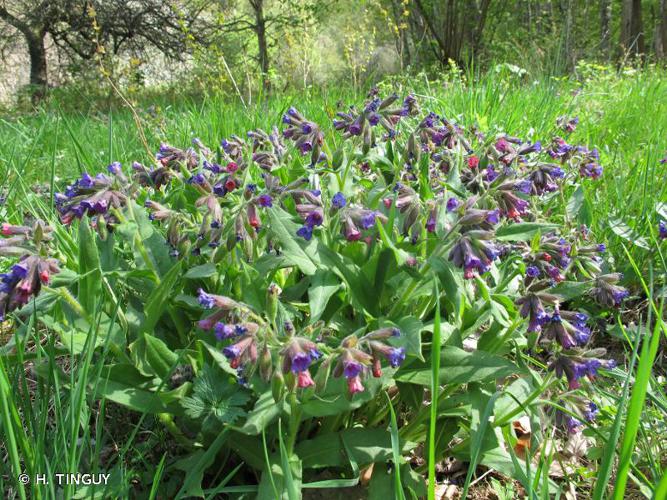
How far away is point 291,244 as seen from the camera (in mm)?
1729

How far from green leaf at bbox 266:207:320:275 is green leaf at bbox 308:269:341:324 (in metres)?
0.04

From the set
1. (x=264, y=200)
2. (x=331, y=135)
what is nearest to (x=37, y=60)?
(x=331, y=135)

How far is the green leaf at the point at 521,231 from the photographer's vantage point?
179 cm

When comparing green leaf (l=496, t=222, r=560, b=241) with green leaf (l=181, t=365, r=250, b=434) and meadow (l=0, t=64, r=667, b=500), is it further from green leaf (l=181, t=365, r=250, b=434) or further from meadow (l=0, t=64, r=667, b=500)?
green leaf (l=181, t=365, r=250, b=434)

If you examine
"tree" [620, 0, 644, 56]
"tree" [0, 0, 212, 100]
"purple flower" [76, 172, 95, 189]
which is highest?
"tree" [0, 0, 212, 100]

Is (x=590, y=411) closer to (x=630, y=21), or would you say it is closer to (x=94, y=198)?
(x=94, y=198)

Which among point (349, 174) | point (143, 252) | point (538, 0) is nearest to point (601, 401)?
point (349, 174)

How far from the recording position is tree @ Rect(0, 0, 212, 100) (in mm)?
12688

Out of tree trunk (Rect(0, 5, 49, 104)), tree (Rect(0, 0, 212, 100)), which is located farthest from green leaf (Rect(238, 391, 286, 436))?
tree trunk (Rect(0, 5, 49, 104))

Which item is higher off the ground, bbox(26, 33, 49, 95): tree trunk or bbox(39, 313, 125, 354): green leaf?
bbox(26, 33, 49, 95): tree trunk

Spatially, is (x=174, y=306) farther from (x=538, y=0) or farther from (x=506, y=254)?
(x=538, y=0)

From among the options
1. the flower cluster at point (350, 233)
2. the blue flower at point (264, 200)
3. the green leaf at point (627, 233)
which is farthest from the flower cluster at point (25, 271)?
the green leaf at point (627, 233)

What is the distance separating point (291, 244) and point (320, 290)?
0.20 metres

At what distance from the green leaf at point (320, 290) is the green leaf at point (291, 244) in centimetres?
4
